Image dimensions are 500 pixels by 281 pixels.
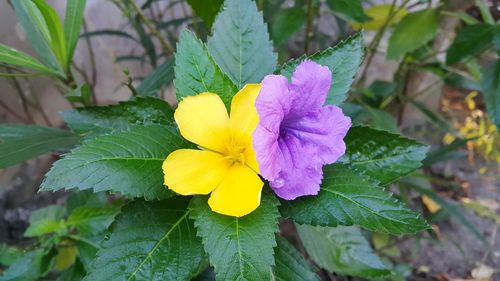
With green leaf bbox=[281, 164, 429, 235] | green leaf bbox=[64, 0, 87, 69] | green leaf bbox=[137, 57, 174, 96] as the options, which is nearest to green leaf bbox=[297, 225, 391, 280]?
green leaf bbox=[281, 164, 429, 235]

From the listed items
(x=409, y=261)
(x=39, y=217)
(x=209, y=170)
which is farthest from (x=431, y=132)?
(x=209, y=170)

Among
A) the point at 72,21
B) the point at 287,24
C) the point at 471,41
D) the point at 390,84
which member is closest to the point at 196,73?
the point at 72,21

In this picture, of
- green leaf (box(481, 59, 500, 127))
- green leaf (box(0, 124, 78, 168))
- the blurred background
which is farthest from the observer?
the blurred background

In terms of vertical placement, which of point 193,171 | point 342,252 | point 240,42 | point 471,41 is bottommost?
point 342,252

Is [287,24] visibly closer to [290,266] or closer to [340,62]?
[340,62]

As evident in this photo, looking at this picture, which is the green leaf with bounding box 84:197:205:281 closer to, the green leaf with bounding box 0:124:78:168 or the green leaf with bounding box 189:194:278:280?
the green leaf with bounding box 189:194:278:280

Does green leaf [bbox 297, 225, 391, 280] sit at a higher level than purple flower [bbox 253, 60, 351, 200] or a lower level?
lower
